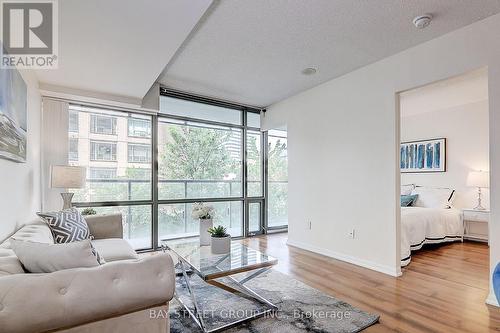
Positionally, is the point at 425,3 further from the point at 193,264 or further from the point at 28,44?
the point at 28,44

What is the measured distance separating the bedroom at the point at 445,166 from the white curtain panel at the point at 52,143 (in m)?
4.71

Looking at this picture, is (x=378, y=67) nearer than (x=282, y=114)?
Yes

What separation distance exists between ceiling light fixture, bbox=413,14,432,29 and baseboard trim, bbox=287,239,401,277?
256 centimetres

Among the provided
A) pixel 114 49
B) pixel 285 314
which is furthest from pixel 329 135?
pixel 114 49

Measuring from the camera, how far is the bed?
3.84m

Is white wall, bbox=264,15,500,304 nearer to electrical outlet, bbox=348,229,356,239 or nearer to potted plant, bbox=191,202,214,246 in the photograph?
electrical outlet, bbox=348,229,356,239

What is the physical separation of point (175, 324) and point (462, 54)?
3504 mm

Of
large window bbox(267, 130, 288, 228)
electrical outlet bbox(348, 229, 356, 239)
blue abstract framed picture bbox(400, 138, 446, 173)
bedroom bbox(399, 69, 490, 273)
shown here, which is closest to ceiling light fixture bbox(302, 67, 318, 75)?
bedroom bbox(399, 69, 490, 273)

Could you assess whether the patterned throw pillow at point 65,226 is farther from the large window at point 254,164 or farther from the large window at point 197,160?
the large window at point 254,164

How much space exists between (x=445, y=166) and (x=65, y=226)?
20.3 feet

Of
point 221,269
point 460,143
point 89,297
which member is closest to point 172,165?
point 221,269

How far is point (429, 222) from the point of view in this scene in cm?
439

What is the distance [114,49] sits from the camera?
8.21ft

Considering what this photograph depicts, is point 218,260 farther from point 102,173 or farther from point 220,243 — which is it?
point 102,173
